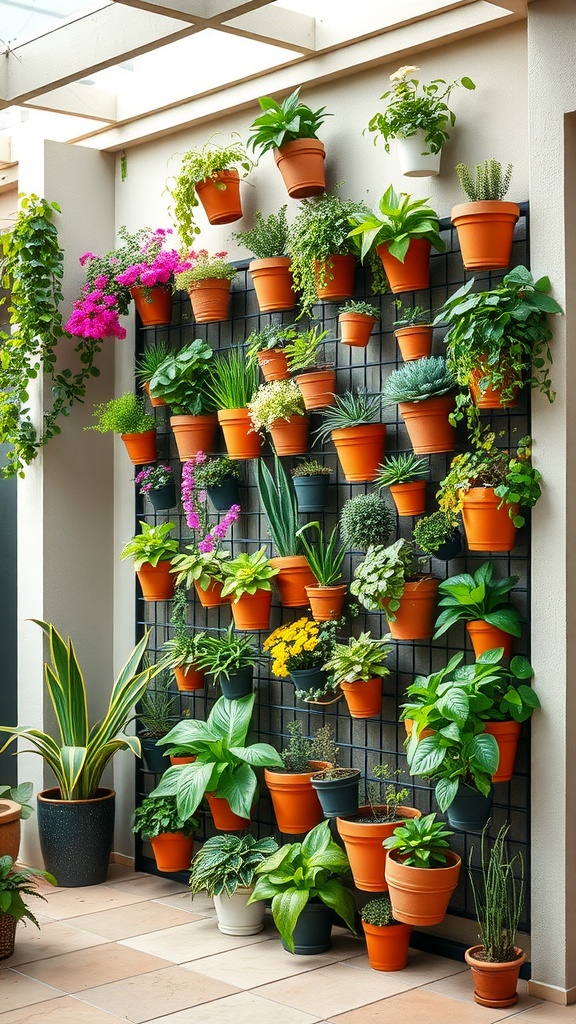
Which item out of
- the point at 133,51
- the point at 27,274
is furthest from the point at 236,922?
the point at 133,51

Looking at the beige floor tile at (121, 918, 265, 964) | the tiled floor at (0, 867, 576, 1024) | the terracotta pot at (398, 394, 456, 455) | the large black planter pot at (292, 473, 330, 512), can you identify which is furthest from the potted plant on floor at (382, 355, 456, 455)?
the beige floor tile at (121, 918, 265, 964)

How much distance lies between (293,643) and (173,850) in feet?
3.72

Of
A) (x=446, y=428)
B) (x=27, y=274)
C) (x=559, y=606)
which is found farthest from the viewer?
(x=27, y=274)

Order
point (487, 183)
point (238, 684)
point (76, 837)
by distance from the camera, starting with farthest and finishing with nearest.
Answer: point (76, 837) < point (238, 684) < point (487, 183)

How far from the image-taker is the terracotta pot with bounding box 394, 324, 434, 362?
4047 mm

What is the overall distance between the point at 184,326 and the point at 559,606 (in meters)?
2.31

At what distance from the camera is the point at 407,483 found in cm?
407

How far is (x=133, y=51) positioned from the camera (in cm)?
413

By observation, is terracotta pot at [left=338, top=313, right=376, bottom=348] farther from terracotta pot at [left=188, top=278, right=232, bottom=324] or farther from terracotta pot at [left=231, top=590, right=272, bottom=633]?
terracotta pot at [left=231, top=590, right=272, bottom=633]

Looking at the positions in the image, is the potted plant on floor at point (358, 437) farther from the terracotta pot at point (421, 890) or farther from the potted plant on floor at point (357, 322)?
the terracotta pot at point (421, 890)

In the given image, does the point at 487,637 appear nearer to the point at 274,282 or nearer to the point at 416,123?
the point at 274,282

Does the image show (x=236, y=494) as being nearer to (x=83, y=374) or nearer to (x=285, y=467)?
(x=285, y=467)

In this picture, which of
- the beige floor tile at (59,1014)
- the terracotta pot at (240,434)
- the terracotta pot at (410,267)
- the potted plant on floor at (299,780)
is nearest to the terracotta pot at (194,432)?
the terracotta pot at (240,434)

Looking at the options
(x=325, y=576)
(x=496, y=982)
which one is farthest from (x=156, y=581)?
(x=496, y=982)
